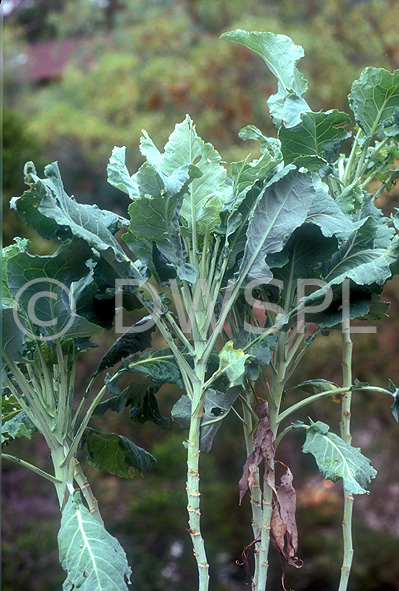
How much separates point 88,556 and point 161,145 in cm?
400

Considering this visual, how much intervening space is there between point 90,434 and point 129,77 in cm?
435

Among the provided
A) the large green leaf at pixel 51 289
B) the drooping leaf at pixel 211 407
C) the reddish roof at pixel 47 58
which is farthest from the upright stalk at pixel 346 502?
the reddish roof at pixel 47 58

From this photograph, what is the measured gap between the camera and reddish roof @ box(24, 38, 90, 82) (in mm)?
6254

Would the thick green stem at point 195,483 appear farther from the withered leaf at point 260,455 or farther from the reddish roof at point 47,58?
the reddish roof at point 47,58

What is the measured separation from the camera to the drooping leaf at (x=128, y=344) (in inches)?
44.1

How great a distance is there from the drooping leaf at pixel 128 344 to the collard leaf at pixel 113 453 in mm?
147

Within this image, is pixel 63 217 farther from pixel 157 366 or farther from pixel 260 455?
pixel 260 455

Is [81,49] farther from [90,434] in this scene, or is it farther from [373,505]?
[90,434]

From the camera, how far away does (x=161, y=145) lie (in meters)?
4.59

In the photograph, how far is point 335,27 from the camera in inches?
184

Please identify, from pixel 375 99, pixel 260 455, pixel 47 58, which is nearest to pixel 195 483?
pixel 260 455

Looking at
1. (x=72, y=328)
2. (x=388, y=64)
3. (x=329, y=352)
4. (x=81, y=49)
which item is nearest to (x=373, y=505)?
(x=329, y=352)

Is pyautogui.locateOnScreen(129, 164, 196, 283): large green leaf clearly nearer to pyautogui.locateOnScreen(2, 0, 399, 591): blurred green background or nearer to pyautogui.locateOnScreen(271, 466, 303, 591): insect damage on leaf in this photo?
pyautogui.locateOnScreen(271, 466, 303, 591): insect damage on leaf

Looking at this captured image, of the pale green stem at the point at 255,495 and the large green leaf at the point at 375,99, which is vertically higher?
the large green leaf at the point at 375,99
